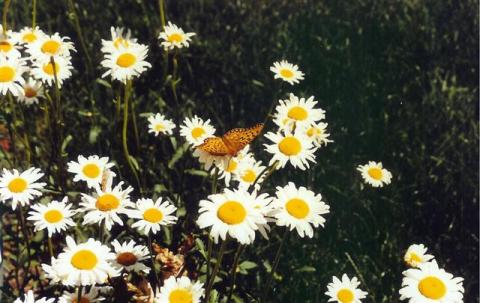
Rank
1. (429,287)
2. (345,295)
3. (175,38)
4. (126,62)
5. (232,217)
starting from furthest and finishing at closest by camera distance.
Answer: (175,38)
(126,62)
(345,295)
(429,287)
(232,217)

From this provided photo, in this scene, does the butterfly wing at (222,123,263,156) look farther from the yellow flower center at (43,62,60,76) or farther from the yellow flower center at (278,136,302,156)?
the yellow flower center at (43,62,60,76)

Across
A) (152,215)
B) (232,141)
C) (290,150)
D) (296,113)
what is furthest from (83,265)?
(296,113)

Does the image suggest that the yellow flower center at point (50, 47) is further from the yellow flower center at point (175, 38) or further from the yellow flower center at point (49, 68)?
the yellow flower center at point (175, 38)

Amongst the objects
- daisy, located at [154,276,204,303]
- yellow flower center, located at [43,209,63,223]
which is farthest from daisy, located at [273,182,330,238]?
yellow flower center, located at [43,209,63,223]

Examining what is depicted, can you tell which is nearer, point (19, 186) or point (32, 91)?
point (19, 186)

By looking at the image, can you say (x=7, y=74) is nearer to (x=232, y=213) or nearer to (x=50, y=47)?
(x=50, y=47)
